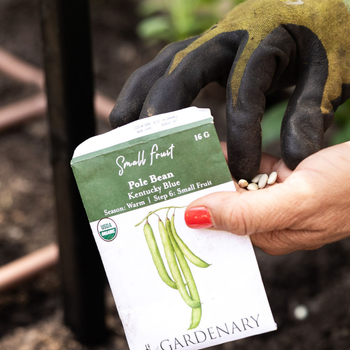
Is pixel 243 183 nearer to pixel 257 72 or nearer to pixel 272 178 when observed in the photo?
pixel 272 178

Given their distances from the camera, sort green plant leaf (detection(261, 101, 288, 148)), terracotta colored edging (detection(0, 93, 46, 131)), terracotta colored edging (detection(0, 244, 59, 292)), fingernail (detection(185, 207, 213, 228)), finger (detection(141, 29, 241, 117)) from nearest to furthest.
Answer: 1. fingernail (detection(185, 207, 213, 228))
2. finger (detection(141, 29, 241, 117))
3. terracotta colored edging (detection(0, 244, 59, 292))
4. green plant leaf (detection(261, 101, 288, 148))
5. terracotta colored edging (detection(0, 93, 46, 131))

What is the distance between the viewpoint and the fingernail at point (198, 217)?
25.9 inches

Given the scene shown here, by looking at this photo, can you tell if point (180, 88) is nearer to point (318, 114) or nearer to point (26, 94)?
point (318, 114)

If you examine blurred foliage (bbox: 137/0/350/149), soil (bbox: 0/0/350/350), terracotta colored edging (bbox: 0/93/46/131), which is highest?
blurred foliage (bbox: 137/0/350/149)

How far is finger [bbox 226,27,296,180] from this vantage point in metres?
0.76

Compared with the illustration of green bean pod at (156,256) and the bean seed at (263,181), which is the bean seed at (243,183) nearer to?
the bean seed at (263,181)

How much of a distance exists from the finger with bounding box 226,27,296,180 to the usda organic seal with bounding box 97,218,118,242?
0.88 ft

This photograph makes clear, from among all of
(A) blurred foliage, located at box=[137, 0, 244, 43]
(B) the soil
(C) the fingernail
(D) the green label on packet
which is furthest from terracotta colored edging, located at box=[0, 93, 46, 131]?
(C) the fingernail

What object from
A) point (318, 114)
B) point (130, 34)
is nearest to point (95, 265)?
point (318, 114)

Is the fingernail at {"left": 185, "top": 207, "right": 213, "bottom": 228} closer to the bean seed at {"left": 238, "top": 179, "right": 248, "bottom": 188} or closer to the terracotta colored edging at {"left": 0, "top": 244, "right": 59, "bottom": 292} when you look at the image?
the bean seed at {"left": 238, "top": 179, "right": 248, "bottom": 188}

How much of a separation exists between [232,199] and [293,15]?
0.44m

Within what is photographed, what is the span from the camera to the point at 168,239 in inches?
27.2

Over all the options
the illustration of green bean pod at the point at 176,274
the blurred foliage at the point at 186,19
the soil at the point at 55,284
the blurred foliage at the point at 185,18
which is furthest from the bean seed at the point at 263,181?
the blurred foliage at the point at 185,18

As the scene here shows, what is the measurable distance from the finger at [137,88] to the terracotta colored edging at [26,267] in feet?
2.42
